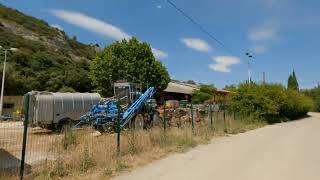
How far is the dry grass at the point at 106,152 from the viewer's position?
948 cm

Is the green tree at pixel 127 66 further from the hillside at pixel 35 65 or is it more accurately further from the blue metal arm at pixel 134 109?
the blue metal arm at pixel 134 109

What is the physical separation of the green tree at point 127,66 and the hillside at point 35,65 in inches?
653

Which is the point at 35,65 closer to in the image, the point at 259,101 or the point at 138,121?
the point at 259,101

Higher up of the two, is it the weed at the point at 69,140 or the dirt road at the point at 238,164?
the weed at the point at 69,140

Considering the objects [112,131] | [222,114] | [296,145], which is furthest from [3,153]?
[222,114]

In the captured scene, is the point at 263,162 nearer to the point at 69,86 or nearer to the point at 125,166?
the point at 125,166

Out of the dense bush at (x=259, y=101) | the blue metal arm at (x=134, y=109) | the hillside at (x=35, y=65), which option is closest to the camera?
the blue metal arm at (x=134, y=109)

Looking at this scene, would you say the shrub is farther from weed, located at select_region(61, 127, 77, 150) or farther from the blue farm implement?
weed, located at select_region(61, 127, 77, 150)

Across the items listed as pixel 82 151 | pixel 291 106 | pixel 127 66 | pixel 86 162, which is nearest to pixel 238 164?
pixel 86 162

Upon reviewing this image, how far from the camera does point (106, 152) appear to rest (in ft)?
38.7

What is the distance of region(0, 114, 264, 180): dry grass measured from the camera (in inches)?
373

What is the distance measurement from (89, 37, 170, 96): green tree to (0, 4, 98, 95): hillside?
54.4ft

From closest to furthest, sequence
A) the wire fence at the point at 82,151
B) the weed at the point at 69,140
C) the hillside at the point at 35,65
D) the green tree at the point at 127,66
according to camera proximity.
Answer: the wire fence at the point at 82,151, the weed at the point at 69,140, the green tree at the point at 127,66, the hillside at the point at 35,65

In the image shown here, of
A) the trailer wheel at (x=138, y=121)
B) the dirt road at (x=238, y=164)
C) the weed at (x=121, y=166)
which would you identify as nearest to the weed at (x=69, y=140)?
the weed at (x=121, y=166)
